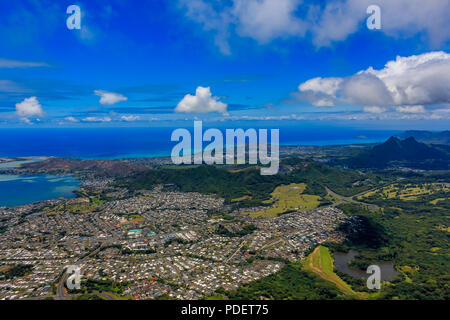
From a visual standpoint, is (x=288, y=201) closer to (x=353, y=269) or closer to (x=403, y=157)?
(x=353, y=269)

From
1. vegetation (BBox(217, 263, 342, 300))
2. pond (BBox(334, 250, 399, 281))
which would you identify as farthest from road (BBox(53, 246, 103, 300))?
pond (BBox(334, 250, 399, 281))

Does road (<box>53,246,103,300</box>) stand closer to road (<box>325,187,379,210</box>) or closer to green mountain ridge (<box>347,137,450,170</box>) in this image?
road (<box>325,187,379,210</box>)

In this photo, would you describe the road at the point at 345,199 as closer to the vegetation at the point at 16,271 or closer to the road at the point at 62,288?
the road at the point at 62,288

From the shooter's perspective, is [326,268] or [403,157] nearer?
[326,268]

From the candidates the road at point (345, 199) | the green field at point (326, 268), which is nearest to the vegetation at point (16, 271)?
the green field at point (326, 268)

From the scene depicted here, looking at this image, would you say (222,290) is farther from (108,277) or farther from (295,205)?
(295,205)

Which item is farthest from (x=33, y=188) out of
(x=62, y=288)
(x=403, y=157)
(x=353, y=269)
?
(x=403, y=157)

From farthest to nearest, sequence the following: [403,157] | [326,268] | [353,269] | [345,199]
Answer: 1. [403,157]
2. [345,199]
3. [353,269]
4. [326,268]
